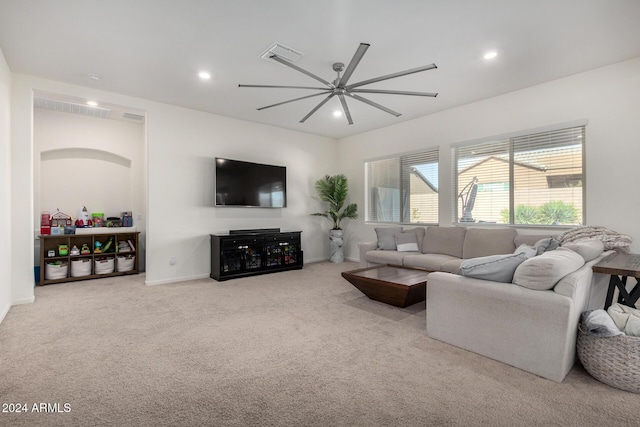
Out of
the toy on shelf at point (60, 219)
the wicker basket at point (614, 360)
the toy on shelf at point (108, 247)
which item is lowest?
the wicker basket at point (614, 360)

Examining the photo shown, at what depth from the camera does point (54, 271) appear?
4656mm

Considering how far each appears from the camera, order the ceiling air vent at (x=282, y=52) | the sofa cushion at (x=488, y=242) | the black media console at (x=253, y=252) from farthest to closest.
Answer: the black media console at (x=253, y=252), the sofa cushion at (x=488, y=242), the ceiling air vent at (x=282, y=52)

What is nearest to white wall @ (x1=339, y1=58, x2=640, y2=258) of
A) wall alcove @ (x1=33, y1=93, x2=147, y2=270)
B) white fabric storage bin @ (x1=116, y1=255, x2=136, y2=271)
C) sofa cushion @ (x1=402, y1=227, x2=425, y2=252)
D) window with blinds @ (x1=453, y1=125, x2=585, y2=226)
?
window with blinds @ (x1=453, y1=125, x2=585, y2=226)

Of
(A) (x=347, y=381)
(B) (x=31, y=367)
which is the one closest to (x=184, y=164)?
(B) (x=31, y=367)

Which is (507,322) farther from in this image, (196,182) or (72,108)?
(72,108)

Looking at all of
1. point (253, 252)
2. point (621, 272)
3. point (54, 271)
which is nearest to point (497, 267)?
point (621, 272)

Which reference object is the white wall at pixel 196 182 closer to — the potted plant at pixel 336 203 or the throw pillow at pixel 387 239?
the potted plant at pixel 336 203

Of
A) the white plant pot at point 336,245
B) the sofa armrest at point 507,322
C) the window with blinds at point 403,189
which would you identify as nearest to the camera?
the sofa armrest at point 507,322

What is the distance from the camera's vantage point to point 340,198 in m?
6.41

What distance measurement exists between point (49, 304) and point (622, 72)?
282 inches

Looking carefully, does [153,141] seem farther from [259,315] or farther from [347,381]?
[347,381]

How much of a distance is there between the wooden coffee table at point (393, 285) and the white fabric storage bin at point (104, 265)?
421 centimetres

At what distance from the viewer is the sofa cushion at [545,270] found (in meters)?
1.96

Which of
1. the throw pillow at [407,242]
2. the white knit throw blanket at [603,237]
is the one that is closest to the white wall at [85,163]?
the throw pillow at [407,242]
